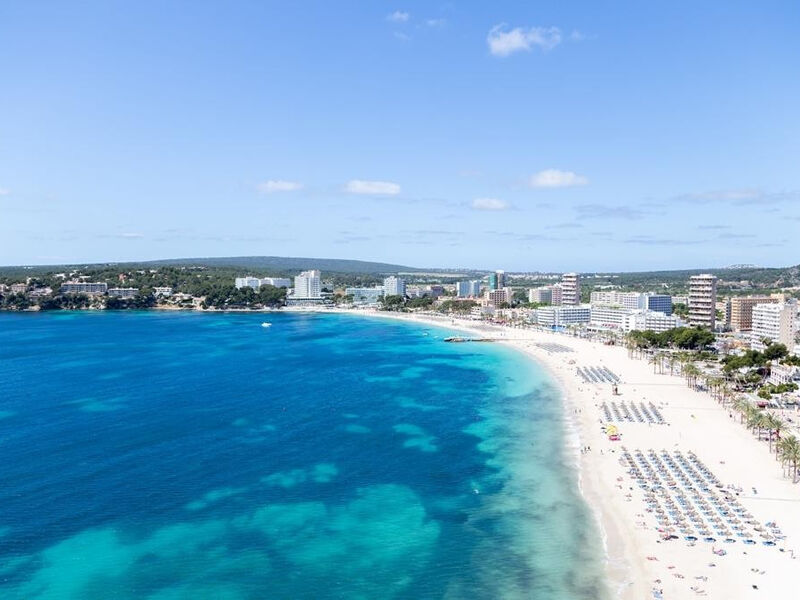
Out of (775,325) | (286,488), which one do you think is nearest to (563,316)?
(775,325)

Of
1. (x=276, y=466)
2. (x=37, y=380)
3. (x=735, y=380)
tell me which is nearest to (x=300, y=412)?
(x=276, y=466)

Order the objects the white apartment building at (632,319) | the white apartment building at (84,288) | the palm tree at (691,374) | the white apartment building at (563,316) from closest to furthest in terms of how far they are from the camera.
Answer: the palm tree at (691,374)
the white apartment building at (632,319)
the white apartment building at (563,316)
the white apartment building at (84,288)

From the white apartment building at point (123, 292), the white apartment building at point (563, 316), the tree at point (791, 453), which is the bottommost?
the tree at point (791, 453)

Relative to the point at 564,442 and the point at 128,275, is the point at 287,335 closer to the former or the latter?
the point at 564,442

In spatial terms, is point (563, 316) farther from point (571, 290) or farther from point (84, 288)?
point (84, 288)

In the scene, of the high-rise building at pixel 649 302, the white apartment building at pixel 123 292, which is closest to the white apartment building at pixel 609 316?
the high-rise building at pixel 649 302

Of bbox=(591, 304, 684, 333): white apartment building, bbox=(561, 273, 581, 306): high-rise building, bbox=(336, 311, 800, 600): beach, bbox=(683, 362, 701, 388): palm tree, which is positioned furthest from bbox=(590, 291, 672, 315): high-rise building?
bbox=(336, 311, 800, 600): beach

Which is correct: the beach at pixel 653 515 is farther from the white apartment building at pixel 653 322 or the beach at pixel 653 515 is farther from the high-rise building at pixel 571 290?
the high-rise building at pixel 571 290
